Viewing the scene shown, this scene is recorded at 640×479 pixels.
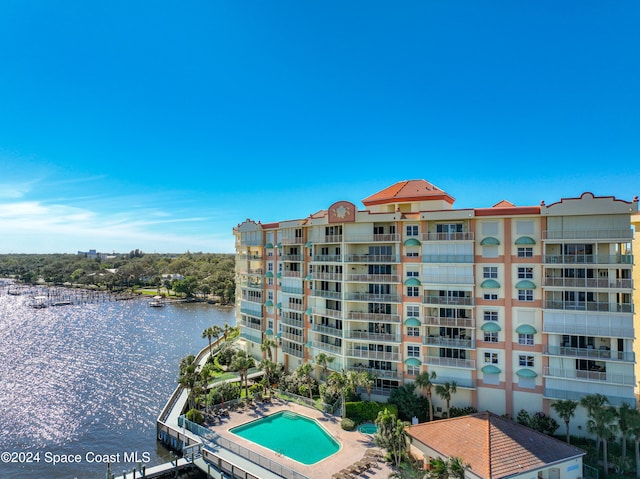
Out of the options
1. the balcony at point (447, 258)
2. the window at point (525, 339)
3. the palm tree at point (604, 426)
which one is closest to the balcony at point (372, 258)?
the balcony at point (447, 258)

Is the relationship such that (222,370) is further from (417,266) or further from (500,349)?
(500,349)

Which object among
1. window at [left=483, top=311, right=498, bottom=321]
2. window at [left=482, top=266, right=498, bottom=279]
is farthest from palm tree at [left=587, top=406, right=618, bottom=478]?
window at [left=482, top=266, right=498, bottom=279]

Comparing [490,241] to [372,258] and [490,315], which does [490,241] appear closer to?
[490,315]

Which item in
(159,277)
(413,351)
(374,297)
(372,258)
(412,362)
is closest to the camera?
(412,362)

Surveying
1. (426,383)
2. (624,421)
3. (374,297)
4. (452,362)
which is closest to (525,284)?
(452,362)

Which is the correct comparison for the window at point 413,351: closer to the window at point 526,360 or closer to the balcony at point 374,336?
the balcony at point 374,336

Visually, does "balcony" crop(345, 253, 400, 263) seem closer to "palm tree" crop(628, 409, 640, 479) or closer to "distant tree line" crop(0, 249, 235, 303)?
"palm tree" crop(628, 409, 640, 479)

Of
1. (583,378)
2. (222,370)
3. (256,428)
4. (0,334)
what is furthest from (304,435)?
(0,334)
